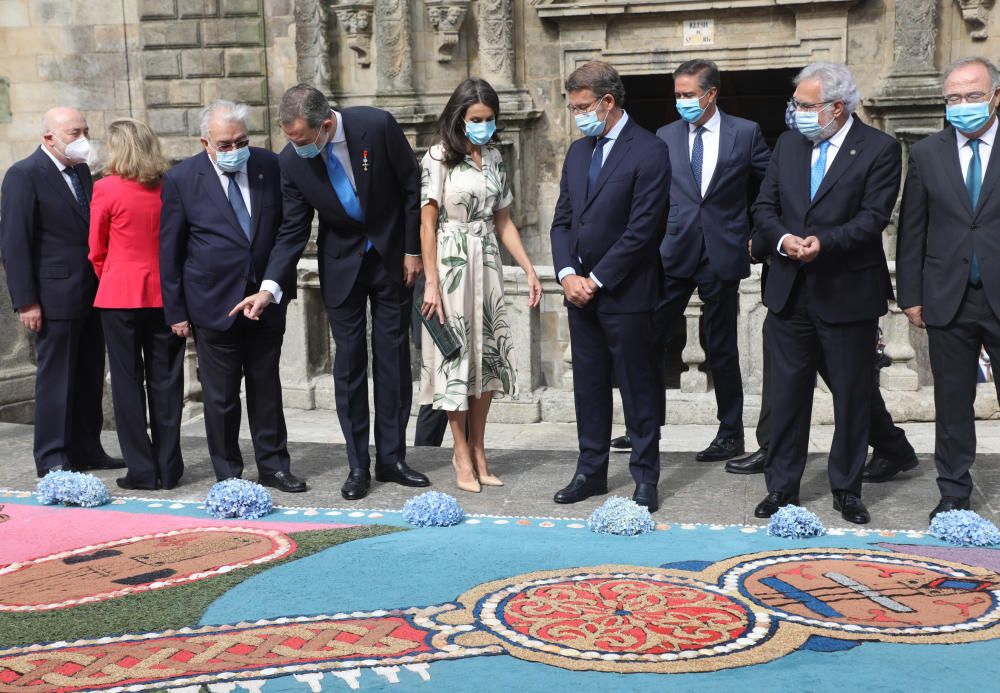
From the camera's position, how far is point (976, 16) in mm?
12500

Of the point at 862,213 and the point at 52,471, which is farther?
the point at 52,471

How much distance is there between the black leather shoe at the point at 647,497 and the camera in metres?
5.55

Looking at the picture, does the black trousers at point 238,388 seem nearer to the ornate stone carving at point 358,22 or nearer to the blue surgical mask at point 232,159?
the blue surgical mask at point 232,159

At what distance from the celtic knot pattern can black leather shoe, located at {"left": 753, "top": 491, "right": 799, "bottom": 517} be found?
3.40 ft

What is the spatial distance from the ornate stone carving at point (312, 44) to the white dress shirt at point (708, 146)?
8.30 meters

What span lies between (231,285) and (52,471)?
1.32m

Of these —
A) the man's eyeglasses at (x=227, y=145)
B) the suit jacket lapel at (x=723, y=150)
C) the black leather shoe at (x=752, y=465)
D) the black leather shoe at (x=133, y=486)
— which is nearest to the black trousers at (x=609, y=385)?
the black leather shoe at (x=752, y=465)

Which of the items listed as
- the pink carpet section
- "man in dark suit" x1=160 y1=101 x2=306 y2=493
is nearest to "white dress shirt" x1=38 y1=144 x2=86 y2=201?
"man in dark suit" x1=160 y1=101 x2=306 y2=493

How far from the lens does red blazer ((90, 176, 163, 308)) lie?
6.05 meters

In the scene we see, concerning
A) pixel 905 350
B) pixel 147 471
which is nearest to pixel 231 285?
pixel 147 471

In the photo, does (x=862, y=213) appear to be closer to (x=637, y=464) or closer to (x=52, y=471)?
(x=637, y=464)

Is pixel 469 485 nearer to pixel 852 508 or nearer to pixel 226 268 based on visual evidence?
pixel 226 268

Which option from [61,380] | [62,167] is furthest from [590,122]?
[61,380]

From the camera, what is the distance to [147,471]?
624 centimetres
